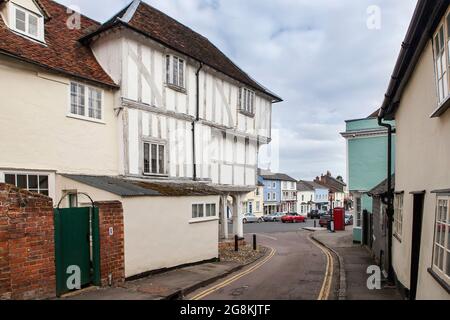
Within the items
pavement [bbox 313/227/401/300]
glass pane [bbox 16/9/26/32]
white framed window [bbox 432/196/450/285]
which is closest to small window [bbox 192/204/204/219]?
pavement [bbox 313/227/401/300]

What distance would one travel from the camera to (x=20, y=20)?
1136 centimetres

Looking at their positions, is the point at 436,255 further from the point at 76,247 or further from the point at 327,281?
the point at 76,247

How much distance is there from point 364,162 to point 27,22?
17648 millimetres

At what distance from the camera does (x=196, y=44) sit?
18750mm

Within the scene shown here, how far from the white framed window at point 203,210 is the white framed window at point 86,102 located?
15.9ft

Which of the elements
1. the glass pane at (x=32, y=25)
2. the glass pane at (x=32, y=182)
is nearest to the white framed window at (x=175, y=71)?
the glass pane at (x=32, y=25)

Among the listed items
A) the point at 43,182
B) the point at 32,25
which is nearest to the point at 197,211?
the point at 43,182

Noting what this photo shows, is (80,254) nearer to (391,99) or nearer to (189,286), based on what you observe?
(189,286)

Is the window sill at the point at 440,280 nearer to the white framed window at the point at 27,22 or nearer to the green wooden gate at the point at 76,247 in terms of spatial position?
the green wooden gate at the point at 76,247

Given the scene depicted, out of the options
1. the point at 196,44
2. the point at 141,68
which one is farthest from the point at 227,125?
the point at 141,68

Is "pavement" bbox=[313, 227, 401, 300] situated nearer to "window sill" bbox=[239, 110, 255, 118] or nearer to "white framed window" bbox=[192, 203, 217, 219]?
"white framed window" bbox=[192, 203, 217, 219]

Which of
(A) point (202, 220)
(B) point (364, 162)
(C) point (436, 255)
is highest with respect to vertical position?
(B) point (364, 162)

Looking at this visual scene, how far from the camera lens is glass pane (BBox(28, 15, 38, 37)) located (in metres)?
11.6
